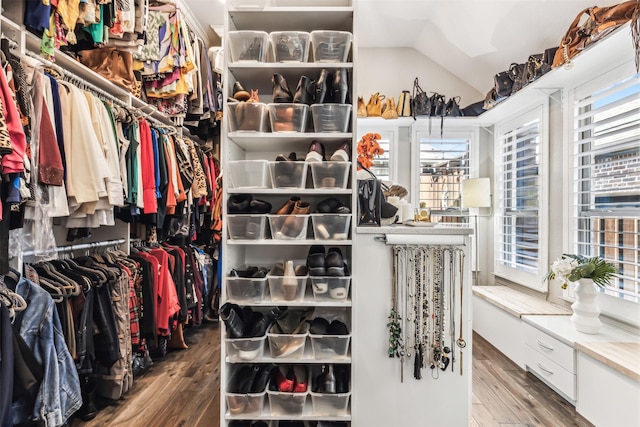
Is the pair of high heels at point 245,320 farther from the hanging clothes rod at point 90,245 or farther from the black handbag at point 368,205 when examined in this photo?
the hanging clothes rod at point 90,245

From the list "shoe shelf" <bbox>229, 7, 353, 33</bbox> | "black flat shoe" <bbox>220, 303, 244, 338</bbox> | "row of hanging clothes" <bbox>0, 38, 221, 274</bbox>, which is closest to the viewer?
"row of hanging clothes" <bbox>0, 38, 221, 274</bbox>

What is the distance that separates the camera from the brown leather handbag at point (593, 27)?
1.78 meters

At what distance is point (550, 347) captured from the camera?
211 cm

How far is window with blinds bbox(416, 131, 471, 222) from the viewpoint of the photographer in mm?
3873

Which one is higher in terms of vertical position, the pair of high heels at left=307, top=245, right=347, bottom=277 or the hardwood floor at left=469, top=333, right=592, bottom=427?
the pair of high heels at left=307, top=245, right=347, bottom=277

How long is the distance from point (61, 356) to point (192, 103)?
2.04 m

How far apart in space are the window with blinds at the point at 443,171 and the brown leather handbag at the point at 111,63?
2.85m

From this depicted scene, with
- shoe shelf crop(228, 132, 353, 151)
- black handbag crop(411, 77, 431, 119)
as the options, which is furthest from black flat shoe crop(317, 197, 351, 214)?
black handbag crop(411, 77, 431, 119)

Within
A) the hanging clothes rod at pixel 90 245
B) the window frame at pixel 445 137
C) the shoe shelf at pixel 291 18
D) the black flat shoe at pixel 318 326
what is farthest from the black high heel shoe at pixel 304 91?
the window frame at pixel 445 137

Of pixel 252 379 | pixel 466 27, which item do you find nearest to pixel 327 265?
pixel 252 379

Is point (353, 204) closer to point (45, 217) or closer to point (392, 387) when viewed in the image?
point (392, 387)

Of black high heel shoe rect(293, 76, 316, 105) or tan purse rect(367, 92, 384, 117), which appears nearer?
black high heel shoe rect(293, 76, 316, 105)

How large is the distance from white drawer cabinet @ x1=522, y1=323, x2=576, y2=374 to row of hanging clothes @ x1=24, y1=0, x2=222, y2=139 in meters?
2.93

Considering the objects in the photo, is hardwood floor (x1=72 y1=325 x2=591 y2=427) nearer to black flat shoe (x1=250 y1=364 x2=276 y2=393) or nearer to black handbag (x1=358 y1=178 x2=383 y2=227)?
black flat shoe (x1=250 y1=364 x2=276 y2=393)
